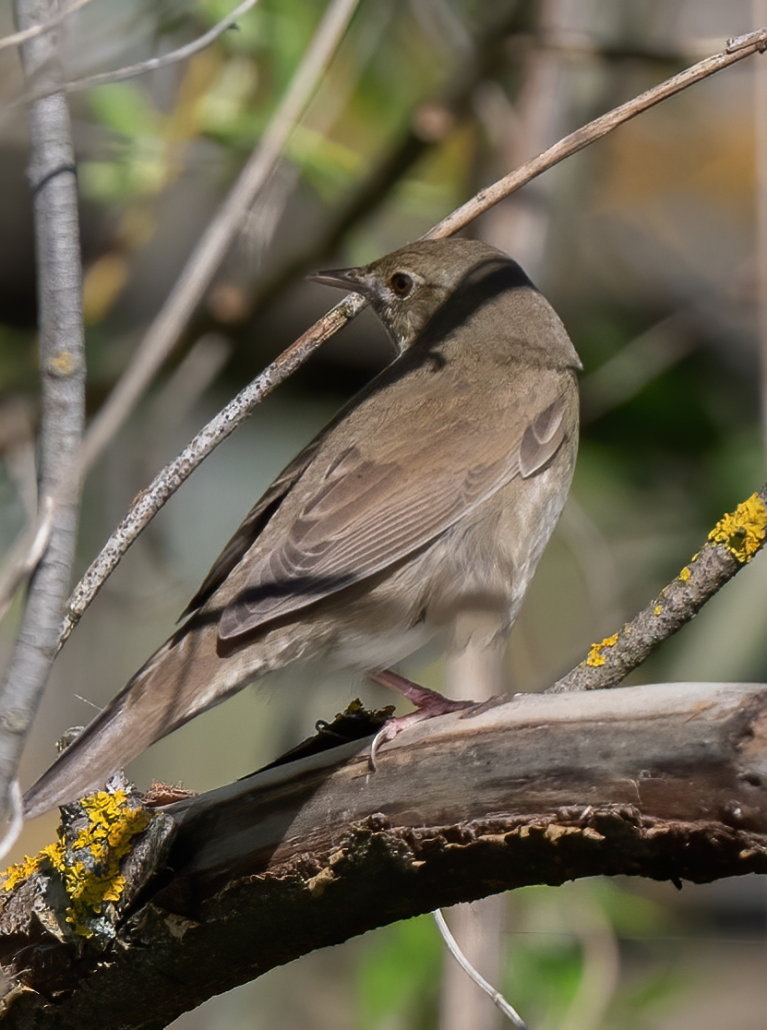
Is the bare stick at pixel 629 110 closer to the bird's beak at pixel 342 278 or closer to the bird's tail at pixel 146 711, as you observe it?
the bird's tail at pixel 146 711

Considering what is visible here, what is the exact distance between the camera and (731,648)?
5.17 metres

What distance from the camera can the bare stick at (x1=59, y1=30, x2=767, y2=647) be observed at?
1.96m

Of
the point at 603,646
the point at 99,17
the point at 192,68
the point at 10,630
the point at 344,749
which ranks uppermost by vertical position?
the point at 192,68

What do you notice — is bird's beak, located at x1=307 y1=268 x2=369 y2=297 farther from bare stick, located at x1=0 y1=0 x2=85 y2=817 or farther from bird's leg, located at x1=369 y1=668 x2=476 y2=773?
bare stick, located at x1=0 y1=0 x2=85 y2=817

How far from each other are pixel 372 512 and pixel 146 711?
0.72 meters

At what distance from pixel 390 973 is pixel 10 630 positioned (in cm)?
196

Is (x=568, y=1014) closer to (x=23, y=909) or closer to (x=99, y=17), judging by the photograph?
(x=23, y=909)

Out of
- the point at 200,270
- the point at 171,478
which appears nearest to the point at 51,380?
the point at 200,270

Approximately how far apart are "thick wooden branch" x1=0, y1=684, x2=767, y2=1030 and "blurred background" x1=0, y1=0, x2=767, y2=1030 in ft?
2.45

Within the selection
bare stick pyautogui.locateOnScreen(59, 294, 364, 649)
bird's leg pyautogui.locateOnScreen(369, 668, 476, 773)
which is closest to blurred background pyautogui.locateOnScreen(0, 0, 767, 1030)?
bird's leg pyautogui.locateOnScreen(369, 668, 476, 773)

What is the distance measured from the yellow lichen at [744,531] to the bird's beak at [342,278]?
1.57 metres

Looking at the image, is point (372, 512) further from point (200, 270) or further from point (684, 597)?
point (200, 270)

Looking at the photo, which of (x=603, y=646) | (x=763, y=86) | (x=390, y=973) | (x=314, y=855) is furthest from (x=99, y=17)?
(x=390, y=973)

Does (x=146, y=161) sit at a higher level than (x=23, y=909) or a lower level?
higher
